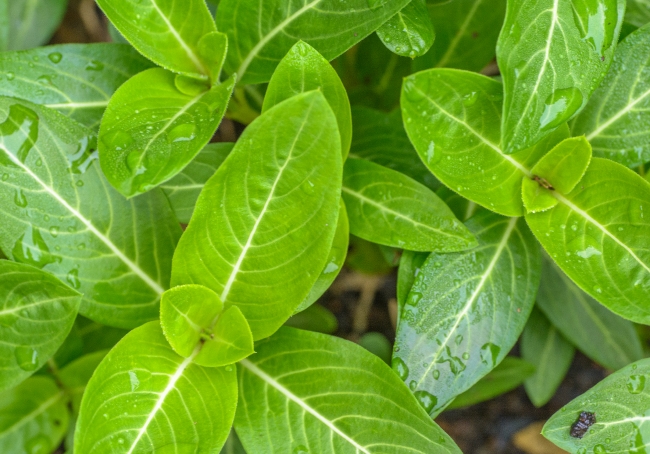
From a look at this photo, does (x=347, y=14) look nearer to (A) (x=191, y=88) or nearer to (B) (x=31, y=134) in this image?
(A) (x=191, y=88)

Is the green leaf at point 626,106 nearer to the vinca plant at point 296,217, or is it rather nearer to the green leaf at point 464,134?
the vinca plant at point 296,217

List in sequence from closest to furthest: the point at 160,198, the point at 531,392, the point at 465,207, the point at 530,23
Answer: the point at 530,23 < the point at 160,198 < the point at 465,207 < the point at 531,392

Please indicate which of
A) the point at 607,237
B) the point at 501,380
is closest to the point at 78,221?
the point at 607,237

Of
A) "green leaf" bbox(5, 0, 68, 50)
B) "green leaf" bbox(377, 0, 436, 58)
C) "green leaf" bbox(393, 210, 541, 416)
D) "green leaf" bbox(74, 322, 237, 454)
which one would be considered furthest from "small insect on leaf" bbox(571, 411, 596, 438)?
→ "green leaf" bbox(5, 0, 68, 50)

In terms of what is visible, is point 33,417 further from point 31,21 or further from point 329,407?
point 31,21

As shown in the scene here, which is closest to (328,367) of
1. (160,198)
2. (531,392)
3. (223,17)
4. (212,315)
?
(212,315)

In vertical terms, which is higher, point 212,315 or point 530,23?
point 530,23
